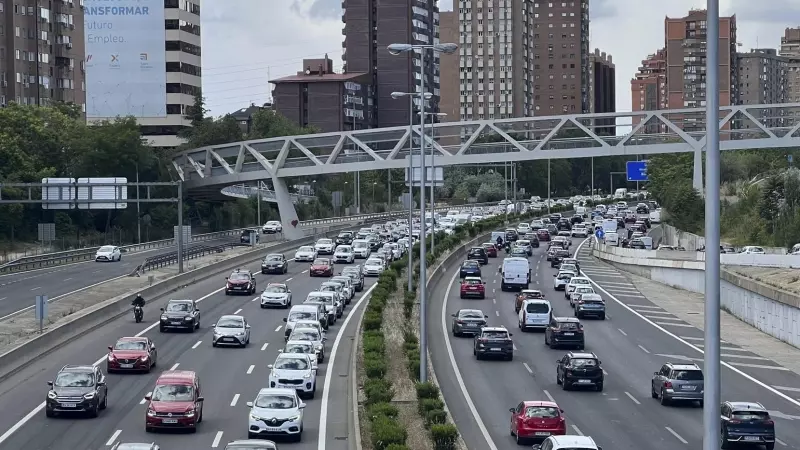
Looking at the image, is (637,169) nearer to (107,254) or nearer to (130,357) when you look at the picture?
(107,254)

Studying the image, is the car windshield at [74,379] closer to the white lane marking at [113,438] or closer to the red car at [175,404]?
the red car at [175,404]

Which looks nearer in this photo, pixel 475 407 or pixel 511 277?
pixel 475 407

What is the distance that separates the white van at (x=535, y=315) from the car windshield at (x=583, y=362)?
14.6 metres

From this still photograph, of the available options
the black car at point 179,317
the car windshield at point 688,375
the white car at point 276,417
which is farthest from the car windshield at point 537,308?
the white car at point 276,417

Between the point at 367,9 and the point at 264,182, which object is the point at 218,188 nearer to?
the point at 264,182

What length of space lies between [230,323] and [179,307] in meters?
4.91

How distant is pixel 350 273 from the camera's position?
214 feet

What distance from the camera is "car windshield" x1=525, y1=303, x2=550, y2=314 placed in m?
52.0

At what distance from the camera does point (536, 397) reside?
3569 cm

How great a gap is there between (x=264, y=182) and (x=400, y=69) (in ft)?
183

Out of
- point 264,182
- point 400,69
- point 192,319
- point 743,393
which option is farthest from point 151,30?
point 743,393

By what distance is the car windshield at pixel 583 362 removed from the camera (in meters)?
37.0

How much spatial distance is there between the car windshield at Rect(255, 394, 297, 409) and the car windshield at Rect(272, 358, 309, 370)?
5532 millimetres

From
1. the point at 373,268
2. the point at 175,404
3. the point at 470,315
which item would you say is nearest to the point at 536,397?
the point at 175,404
